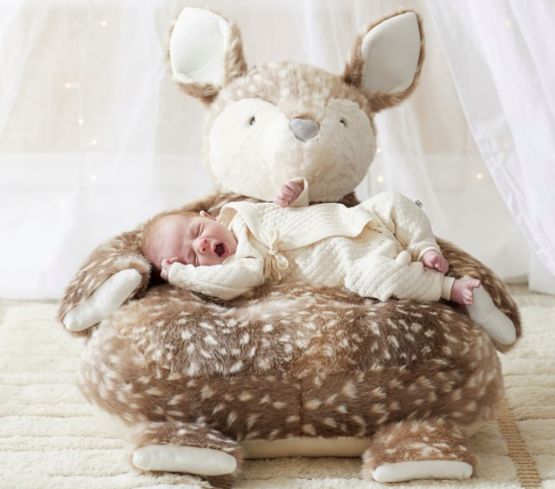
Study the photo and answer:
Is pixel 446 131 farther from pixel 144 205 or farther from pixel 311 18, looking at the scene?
pixel 144 205

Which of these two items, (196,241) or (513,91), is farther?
(513,91)

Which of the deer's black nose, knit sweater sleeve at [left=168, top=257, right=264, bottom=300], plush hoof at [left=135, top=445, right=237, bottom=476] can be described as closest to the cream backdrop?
the deer's black nose

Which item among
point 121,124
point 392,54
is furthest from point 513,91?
point 121,124

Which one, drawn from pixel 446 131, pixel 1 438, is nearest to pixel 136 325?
pixel 1 438

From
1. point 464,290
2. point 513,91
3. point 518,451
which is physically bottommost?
point 518,451

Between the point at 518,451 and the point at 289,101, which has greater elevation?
the point at 289,101

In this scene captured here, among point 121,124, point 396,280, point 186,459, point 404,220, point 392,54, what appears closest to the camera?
point 186,459

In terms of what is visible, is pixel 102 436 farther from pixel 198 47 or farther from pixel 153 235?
pixel 198 47

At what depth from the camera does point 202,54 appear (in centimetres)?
176

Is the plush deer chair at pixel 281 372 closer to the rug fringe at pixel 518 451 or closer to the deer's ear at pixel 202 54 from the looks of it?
the rug fringe at pixel 518 451

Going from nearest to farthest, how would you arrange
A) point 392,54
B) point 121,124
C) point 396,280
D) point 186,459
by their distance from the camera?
1. point 186,459
2. point 396,280
3. point 392,54
4. point 121,124

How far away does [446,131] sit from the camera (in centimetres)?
227

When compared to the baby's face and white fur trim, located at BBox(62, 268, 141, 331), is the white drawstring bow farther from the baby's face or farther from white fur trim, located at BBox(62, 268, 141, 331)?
white fur trim, located at BBox(62, 268, 141, 331)

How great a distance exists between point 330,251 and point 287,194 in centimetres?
13
